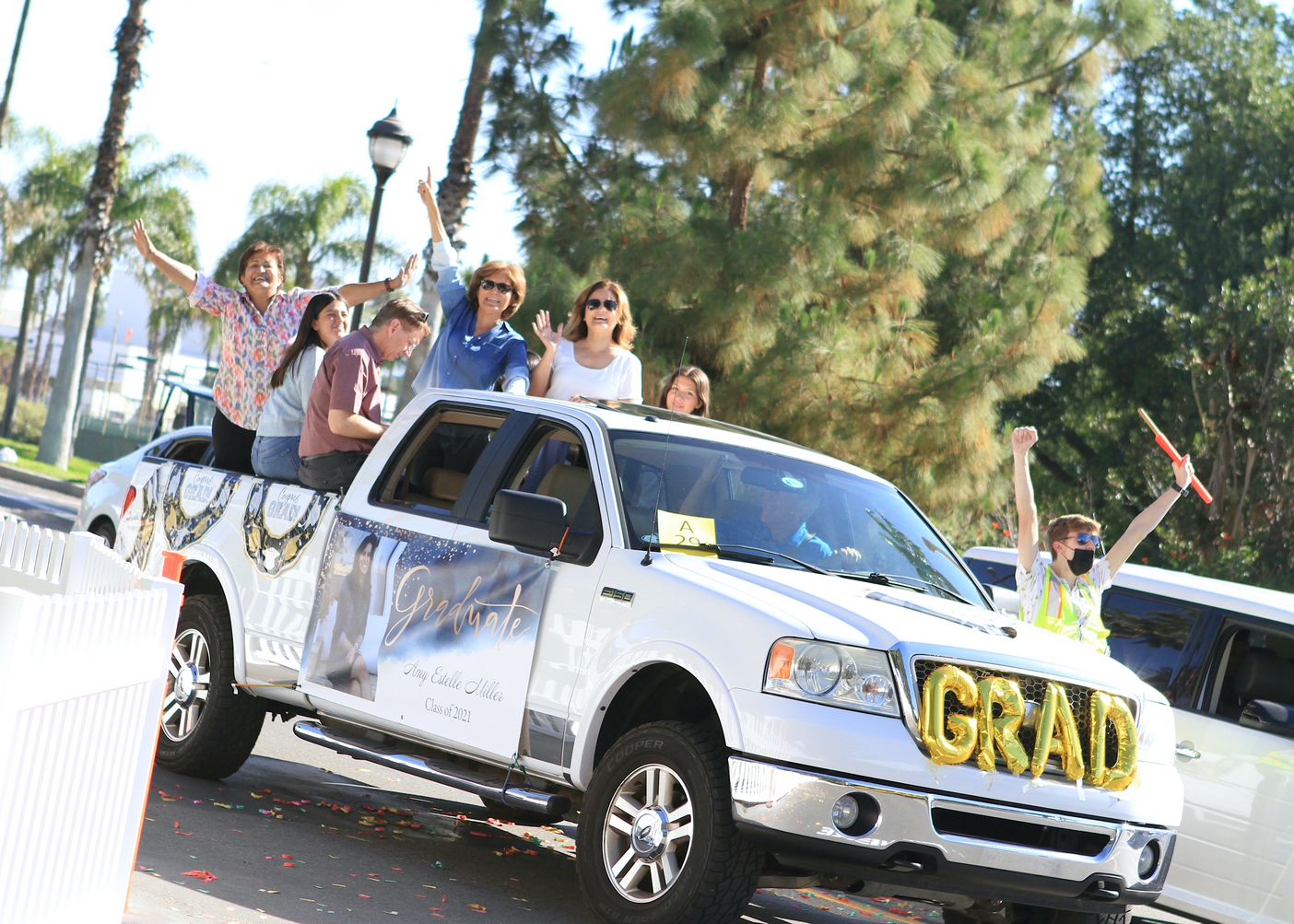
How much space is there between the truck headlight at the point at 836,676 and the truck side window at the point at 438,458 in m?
2.12

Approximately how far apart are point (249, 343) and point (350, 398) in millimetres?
1907

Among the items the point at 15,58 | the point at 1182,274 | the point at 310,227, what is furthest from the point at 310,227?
the point at 1182,274

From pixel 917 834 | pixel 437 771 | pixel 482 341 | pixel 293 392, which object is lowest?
pixel 437 771

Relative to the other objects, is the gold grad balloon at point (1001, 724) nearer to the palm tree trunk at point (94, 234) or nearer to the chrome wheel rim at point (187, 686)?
the chrome wheel rim at point (187, 686)

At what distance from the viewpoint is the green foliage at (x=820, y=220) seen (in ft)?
54.7

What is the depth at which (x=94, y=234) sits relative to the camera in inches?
1186

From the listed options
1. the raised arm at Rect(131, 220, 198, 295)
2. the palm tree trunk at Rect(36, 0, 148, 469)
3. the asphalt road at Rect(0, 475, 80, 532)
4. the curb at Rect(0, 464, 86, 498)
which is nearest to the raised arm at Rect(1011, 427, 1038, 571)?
the raised arm at Rect(131, 220, 198, 295)

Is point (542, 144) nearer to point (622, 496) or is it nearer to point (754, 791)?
point (622, 496)

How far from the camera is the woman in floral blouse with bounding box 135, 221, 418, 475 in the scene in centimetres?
889

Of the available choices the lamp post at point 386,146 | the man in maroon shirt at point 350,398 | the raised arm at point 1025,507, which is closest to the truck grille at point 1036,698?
the raised arm at point 1025,507

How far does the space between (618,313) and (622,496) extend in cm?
219

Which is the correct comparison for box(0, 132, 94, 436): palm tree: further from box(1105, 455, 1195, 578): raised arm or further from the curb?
box(1105, 455, 1195, 578): raised arm

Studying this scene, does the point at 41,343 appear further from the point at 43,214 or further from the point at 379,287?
the point at 379,287

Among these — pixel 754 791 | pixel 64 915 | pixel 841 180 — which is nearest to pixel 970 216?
pixel 841 180
